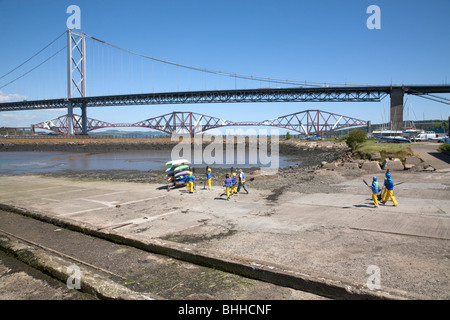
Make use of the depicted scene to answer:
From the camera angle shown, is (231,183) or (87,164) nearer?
(231,183)

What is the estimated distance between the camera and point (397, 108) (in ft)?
160

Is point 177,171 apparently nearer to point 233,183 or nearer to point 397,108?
point 233,183

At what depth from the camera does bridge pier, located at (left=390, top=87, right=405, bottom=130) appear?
47.6m

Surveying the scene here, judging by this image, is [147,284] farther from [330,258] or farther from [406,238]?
[406,238]

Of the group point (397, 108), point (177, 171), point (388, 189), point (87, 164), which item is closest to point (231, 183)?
point (177, 171)

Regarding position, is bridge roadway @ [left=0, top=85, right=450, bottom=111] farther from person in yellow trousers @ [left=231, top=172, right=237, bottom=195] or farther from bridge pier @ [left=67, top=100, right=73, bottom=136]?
person in yellow trousers @ [left=231, top=172, right=237, bottom=195]

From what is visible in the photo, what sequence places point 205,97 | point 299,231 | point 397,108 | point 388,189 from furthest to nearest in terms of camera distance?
point 205,97 < point 397,108 < point 388,189 < point 299,231

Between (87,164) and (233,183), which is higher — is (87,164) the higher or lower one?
the lower one

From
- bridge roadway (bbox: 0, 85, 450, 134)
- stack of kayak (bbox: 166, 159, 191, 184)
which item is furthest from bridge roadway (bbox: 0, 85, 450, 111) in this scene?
stack of kayak (bbox: 166, 159, 191, 184)

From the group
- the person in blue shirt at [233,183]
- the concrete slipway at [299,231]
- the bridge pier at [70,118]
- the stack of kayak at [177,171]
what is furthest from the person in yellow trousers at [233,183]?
the bridge pier at [70,118]

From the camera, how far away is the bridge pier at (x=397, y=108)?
4759cm
